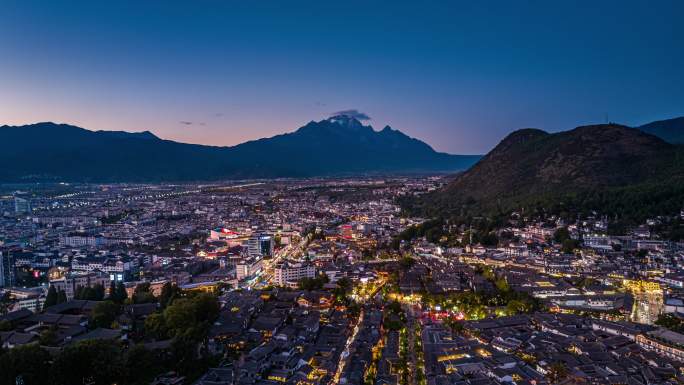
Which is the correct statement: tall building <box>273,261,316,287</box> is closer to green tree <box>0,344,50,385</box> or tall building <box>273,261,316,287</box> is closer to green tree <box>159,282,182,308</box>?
green tree <box>159,282,182,308</box>

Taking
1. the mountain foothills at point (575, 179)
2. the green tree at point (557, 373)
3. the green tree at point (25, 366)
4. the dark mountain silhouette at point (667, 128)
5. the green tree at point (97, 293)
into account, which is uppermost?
the dark mountain silhouette at point (667, 128)

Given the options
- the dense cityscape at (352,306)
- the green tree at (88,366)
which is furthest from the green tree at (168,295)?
the green tree at (88,366)

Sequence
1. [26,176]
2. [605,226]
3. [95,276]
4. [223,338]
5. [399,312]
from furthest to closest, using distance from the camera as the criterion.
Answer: [26,176] < [605,226] < [95,276] < [399,312] < [223,338]

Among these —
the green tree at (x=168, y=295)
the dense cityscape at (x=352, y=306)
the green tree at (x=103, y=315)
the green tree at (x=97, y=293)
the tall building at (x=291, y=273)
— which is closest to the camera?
the dense cityscape at (x=352, y=306)

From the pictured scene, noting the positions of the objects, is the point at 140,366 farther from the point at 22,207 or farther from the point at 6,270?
the point at 22,207

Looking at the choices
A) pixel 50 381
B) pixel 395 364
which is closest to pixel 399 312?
pixel 395 364

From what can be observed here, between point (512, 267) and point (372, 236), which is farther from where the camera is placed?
point (372, 236)

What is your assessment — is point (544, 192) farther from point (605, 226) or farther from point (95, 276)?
point (95, 276)

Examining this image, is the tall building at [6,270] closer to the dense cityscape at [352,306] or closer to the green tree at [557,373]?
the dense cityscape at [352,306]
